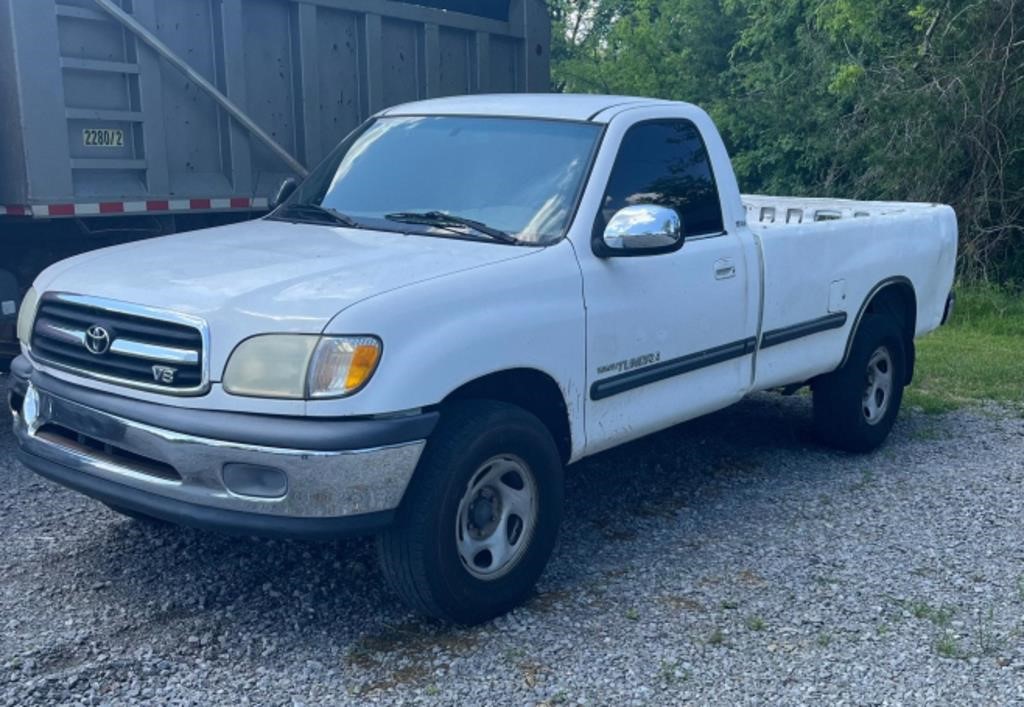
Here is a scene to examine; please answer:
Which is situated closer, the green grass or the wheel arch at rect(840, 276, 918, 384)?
the wheel arch at rect(840, 276, 918, 384)

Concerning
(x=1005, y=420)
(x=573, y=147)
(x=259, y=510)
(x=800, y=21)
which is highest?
(x=800, y=21)

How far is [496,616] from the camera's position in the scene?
4.69m

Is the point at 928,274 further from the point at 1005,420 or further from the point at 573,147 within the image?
the point at 573,147

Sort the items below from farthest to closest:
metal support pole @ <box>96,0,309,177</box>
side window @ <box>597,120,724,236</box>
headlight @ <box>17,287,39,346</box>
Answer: metal support pole @ <box>96,0,309,177</box>, side window @ <box>597,120,724,236</box>, headlight @ <box>17,287,39,346</box>

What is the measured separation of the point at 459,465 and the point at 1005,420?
16.6 ft

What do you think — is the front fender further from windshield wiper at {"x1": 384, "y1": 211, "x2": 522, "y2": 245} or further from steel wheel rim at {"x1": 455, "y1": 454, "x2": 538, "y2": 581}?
steel wheel rim at {"x1": 455, "y1": 454, "x2": 538, "y2": 581}

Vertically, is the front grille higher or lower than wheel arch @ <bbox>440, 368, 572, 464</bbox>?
higher

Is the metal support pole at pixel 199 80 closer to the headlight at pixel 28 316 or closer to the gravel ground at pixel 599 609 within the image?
the gravel ground at pixel 599 609

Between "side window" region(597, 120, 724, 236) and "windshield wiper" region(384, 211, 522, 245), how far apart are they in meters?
0.50

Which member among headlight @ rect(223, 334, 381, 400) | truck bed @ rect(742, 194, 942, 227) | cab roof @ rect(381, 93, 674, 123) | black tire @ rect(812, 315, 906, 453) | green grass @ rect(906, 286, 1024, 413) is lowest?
green grass @ rect(906, 286, 1024, 413)

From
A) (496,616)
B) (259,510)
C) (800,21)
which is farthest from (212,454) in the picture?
(800,21)

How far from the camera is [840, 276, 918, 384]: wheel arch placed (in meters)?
7.27

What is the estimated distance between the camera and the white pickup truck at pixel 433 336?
4160 mm

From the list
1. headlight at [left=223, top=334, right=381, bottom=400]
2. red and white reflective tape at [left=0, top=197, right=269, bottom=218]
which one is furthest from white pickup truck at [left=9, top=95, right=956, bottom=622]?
red and white reflective tape at [left=0, top=197, right=269, bottom=218]
